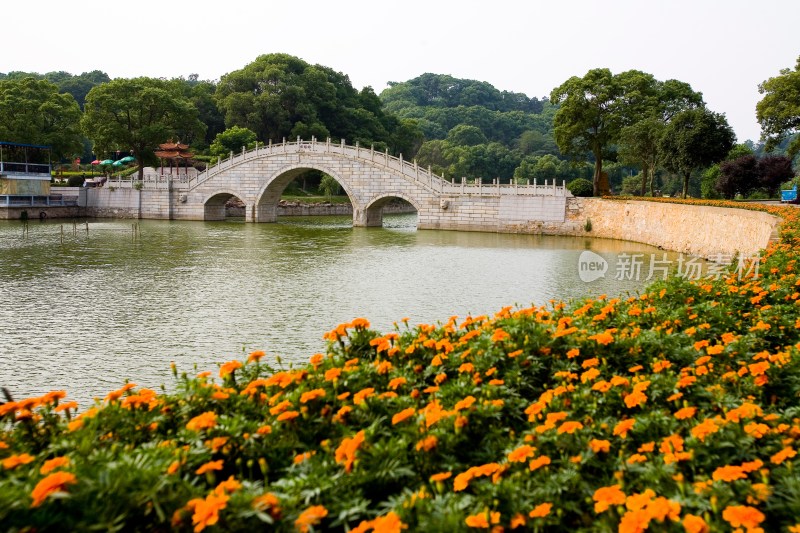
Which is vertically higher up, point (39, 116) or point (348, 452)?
point (39, 116)

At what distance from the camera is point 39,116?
127 ft

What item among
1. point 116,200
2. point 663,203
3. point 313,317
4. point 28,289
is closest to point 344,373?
point 313,317

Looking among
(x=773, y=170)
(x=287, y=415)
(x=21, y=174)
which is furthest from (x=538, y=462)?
(x=21, y=174)

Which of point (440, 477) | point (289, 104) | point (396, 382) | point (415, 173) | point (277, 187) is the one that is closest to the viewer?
point (440, 477)

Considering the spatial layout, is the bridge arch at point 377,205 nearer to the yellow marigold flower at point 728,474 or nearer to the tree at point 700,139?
the tree at point 700,139

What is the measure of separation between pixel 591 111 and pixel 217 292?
24.8 metres

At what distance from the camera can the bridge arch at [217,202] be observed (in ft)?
117

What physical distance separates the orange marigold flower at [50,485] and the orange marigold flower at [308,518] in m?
0.80

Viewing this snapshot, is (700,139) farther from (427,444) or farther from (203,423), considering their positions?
(203,423)

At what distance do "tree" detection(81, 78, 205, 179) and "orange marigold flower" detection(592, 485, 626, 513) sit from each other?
42.3m

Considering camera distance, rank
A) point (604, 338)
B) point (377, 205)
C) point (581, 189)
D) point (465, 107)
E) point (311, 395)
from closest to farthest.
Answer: point (311, 395) < point (604, 338) < point (581, 189) < point (377, 205) < point (465, 107)

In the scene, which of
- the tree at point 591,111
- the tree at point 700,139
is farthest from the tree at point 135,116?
the tree at point 700,139

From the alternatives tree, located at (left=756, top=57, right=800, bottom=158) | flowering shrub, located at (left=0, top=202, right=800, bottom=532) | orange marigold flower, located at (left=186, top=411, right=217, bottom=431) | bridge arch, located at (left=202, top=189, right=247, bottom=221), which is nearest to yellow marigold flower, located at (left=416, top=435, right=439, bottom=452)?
flowering shrub, located at (left=0, top=202, right=800, bottom=532)

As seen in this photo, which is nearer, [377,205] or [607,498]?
[607,498]
